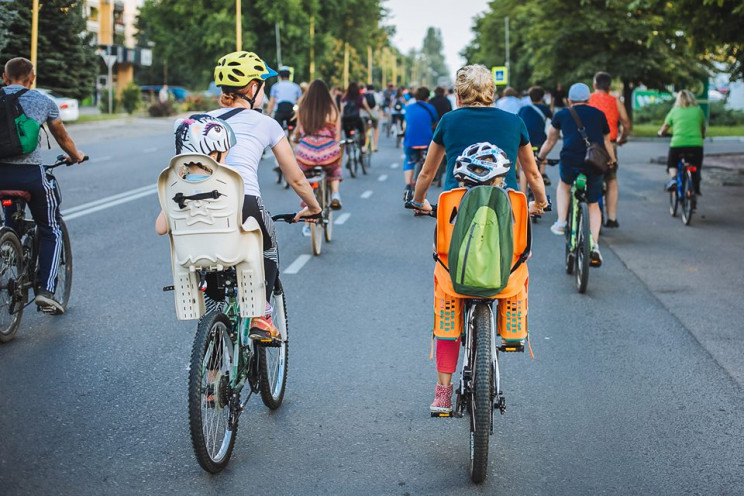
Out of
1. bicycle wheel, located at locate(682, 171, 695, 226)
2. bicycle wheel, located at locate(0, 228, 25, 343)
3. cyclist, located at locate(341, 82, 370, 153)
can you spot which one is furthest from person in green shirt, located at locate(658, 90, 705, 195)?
bicycle wheel, located at locate(0, 228, 25, 343)

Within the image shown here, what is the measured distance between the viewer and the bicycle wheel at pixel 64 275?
7712 mm

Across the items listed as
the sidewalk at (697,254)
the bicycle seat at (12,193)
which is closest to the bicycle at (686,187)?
the sidewalk at (697,254)

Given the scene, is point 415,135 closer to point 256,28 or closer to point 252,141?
point 252,141

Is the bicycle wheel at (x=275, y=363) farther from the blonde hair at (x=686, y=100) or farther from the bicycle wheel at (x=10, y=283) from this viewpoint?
the blonde hair at (x=686, y=100)

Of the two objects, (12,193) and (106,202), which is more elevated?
(12,193)

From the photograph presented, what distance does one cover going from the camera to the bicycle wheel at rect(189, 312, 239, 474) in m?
4.11

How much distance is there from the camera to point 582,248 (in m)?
8.76

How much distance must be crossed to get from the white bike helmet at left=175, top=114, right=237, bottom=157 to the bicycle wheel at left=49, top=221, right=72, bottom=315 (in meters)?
3.55

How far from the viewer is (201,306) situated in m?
4.55

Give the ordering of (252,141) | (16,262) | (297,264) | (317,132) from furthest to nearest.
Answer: (317,132) → (297,264) → (16,262) → (252,141)

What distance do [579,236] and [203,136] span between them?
5.20m

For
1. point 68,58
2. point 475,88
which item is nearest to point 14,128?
point 475,88

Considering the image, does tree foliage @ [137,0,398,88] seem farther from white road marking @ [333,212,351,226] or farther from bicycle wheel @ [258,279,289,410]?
bicycle wheel @ [258,279,289,410]

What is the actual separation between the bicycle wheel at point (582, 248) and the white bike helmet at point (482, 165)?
14.1 ft
